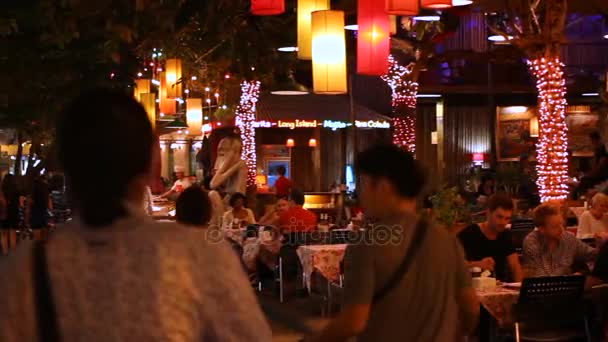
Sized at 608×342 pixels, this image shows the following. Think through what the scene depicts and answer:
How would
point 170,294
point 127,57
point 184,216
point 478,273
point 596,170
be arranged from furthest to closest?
point 596,170 → point 127,57 → point 478,273 → point 184,216 → point 170,294

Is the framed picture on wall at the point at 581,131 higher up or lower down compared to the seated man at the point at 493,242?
higher up

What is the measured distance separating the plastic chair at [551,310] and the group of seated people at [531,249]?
270 millimetres

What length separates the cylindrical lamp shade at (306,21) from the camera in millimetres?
9977

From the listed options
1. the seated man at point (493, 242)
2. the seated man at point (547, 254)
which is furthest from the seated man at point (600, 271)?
the seated man at point (493, 242)

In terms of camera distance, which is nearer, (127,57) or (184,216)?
(184,216)

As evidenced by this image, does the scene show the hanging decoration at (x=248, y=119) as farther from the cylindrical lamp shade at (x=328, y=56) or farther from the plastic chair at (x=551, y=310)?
the plastic chair at (x=551, y=310)

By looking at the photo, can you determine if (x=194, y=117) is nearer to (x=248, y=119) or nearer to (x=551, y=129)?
(x=248, y=119)

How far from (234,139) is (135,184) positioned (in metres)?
13.9

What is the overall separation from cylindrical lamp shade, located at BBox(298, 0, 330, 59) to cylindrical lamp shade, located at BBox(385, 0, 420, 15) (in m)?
1.17

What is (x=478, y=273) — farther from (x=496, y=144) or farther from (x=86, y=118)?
(x=496, y=144)

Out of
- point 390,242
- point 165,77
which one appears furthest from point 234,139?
point 390,242

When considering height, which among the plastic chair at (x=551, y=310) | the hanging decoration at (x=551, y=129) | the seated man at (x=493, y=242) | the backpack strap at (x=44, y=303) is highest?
the hanging decoration at (x=551, y=129)

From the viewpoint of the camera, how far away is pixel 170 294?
2252 mm

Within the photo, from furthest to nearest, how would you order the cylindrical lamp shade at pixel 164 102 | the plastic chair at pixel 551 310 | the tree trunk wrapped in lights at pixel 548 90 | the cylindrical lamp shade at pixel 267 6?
the cylindrical lamp shade at pixel 164 102 → the tree trunk wrapped in lights at pixel 548 90 → the cylindrical lamp shade at pixel 267 6 → the plastic chair at pixel 551 310
